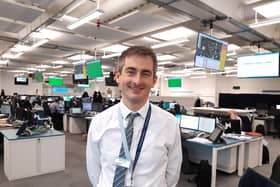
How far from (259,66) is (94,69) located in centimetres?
523

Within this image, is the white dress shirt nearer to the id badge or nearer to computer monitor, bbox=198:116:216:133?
the id badge

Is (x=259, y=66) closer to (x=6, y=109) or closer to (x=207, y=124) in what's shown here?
(x=207, y=124)

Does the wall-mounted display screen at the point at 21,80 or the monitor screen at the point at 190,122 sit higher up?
the wall-mounted display screen at the point at 21,80

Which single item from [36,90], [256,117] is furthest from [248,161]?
[36,90]

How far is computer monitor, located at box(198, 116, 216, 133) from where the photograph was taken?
4.35m

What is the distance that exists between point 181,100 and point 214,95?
20.0ft

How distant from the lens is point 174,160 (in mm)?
1268

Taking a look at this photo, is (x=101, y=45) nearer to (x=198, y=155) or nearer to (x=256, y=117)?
(x=198, y=155)

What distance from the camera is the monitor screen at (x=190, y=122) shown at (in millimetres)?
4713

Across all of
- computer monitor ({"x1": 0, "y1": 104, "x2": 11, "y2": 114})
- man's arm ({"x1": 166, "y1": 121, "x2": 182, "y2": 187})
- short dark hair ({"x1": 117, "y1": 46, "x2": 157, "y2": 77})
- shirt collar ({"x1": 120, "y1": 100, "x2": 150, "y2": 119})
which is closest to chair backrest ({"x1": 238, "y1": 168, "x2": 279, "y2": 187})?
man's arm ({"x1": 166, "y1": 121, "x2": 182, "y2": 187})

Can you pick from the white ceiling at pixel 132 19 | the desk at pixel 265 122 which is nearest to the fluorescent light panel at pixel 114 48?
the white ceiling at pixel 132 19

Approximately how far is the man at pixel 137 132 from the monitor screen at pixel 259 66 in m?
5.19

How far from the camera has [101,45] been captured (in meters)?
8.47

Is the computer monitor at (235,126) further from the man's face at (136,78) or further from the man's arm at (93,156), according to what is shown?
the man's face at (136,78)
